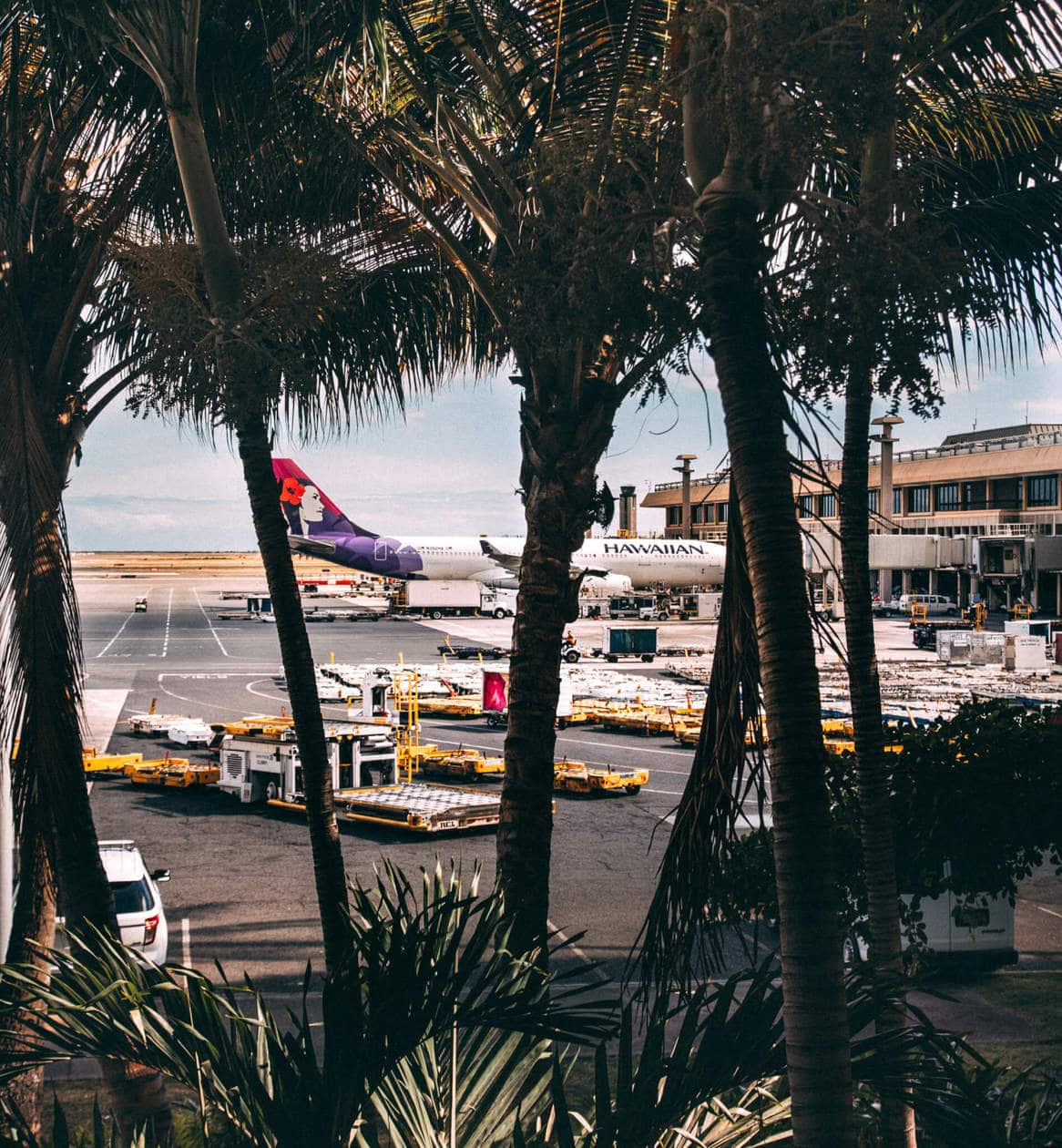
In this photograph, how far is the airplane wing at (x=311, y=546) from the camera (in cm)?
8244

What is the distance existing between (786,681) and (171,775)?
2553 cm

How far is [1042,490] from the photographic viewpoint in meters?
83.4

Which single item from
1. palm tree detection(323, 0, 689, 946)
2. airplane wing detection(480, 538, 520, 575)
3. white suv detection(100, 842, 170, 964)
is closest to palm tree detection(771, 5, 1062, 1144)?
palm tree detection(323, 0, 689, 946)

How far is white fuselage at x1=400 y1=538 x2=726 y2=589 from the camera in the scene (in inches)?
3551

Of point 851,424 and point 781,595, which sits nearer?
point 781,595

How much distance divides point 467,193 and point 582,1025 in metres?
5.92

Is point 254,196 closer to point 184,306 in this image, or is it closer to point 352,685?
point 184,306

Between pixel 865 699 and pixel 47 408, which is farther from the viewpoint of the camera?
pixel 47 408

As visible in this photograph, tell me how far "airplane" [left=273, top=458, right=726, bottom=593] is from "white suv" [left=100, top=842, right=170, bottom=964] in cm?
6748

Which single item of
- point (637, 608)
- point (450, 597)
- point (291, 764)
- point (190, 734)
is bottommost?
point (190, 734)

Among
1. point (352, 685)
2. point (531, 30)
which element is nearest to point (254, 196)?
point (531, 30)

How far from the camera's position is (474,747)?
33844 millimetres

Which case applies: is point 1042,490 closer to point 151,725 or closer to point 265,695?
point 265,695

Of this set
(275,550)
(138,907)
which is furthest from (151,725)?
(275,550)
